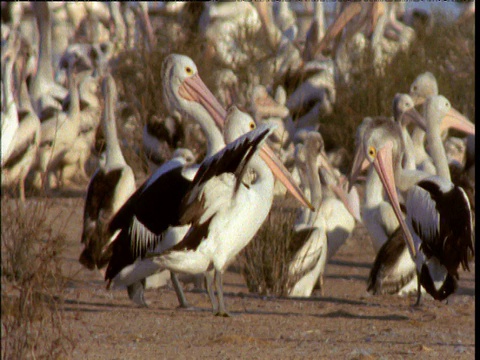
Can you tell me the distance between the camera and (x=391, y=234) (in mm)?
8188

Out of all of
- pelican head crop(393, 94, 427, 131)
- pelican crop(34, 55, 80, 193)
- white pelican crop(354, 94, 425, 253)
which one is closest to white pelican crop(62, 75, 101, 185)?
pelican crop(34, 55, 80, 193)

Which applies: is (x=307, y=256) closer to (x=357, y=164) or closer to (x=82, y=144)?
(x=357, y=164)

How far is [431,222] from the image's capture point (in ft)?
22.7

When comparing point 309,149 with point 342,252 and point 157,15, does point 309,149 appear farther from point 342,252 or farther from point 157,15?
point 157,15

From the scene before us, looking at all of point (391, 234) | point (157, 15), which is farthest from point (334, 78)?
point (157, 15)

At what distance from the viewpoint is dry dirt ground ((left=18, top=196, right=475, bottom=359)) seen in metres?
5.14

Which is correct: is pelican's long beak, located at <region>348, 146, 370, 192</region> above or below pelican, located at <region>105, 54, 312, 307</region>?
below

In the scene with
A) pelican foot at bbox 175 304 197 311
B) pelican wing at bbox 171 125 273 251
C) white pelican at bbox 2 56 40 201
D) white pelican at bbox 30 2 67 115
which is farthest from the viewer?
white pelican at bbox 30 2 67 115

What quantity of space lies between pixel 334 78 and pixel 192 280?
6.26m

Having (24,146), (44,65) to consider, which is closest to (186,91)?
(24,146)

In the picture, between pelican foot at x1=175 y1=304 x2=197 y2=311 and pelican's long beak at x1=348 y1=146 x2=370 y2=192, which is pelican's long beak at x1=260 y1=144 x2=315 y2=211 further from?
pelican's long beak at x1=348 y1=146 x2=370 y2=192

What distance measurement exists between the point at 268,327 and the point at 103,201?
Result: 2.35m

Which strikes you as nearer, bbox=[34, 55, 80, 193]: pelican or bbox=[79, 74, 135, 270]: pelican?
bbox=[79, 74, 135, 270]: pelican

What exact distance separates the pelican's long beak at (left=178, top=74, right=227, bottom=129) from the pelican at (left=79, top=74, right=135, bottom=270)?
84cm
